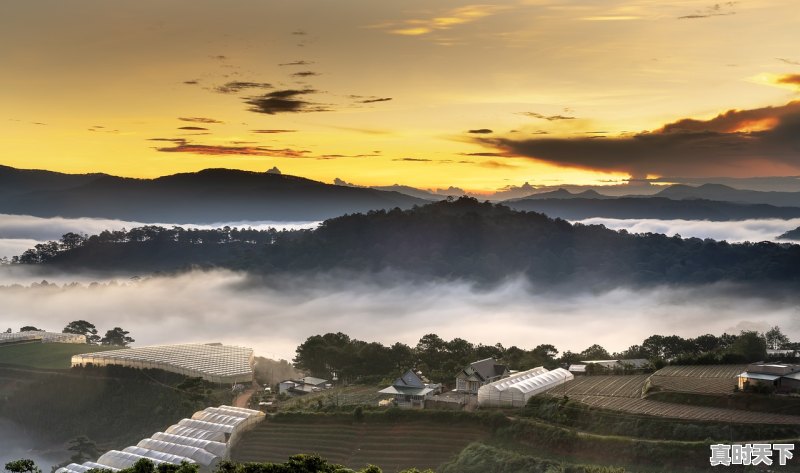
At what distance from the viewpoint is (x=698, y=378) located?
34625 millimetres

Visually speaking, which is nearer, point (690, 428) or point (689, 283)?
point (690, 428)

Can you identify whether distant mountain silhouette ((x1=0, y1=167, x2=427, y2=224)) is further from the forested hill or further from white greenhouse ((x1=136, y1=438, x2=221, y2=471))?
A: white greenhouse ((x1=136, y1=438, x2=221, y2=471))

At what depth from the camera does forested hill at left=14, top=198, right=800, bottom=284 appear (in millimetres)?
103812

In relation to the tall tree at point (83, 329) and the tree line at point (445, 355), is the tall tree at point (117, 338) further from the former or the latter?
the tree line at point (445, 355)

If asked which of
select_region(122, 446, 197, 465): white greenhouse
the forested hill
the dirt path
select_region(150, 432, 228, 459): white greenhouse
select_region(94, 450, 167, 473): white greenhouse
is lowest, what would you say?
select_region(94, 450, 167, 473): white greenhouse

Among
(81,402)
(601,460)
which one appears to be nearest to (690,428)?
(601,460)

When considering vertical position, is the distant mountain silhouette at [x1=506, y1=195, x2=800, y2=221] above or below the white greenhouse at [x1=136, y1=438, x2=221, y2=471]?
above

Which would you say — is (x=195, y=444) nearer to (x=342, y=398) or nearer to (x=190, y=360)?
(x=342, y=398)

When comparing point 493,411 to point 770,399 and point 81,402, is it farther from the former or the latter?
point 81,402

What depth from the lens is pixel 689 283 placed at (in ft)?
330

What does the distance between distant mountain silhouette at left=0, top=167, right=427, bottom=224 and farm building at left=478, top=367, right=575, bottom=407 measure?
13258 centimetres

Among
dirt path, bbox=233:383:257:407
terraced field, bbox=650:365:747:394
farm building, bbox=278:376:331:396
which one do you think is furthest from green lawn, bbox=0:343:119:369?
terraced field, bbox=650:365:747:394

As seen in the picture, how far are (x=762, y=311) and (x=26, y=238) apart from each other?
147926 mm

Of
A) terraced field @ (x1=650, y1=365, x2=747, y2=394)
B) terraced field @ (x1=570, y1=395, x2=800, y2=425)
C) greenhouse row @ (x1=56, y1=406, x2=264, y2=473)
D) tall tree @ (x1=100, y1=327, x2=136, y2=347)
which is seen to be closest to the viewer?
terraced field @ (x1=570, y1=395, x2=800, y2=425)
